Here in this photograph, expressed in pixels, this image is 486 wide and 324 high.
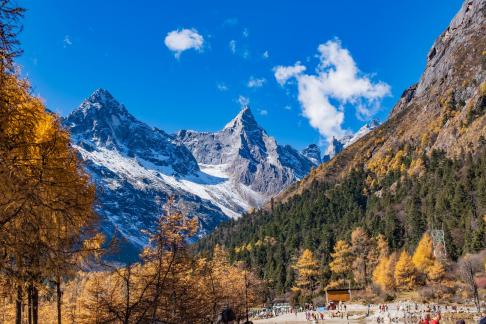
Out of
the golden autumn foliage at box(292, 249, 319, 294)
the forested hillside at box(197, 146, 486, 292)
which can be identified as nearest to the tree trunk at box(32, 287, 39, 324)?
the forested hillside at box(197, 146, 486, 292)

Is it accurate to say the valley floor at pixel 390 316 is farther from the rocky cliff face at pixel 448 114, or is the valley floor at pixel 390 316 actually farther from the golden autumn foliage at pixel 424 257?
the rocky cliff face at pixel 448 114

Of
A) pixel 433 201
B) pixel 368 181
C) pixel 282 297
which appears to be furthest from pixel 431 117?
pixel 282 297

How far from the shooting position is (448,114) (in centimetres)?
14888

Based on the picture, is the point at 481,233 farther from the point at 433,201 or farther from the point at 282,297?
the point at 282,297

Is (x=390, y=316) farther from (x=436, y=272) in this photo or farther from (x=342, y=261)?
(x=342, y=261)

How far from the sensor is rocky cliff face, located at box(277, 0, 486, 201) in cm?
12588

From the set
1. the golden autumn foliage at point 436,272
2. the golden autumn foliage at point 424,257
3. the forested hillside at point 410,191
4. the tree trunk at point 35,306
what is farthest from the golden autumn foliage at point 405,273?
the tree trunk at point 35,306

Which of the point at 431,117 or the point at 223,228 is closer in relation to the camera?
the point at 431,117

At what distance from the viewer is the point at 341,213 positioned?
135625 mm

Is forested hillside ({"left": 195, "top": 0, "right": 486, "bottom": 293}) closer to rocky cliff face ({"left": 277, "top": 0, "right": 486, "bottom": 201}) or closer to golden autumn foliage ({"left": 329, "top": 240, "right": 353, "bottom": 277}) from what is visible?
rocky cliff face ({"left": 277, "top": 0, "right": 486, "bottom": 201})

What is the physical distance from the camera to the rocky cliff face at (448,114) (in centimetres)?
12588

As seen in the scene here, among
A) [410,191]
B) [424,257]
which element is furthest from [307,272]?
[410,191]

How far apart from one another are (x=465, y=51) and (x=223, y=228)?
12610 cm

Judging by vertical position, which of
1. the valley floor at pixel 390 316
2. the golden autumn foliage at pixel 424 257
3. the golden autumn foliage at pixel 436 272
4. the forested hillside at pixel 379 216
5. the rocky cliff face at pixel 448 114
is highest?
the rocky cliff face at pixel 448 114
